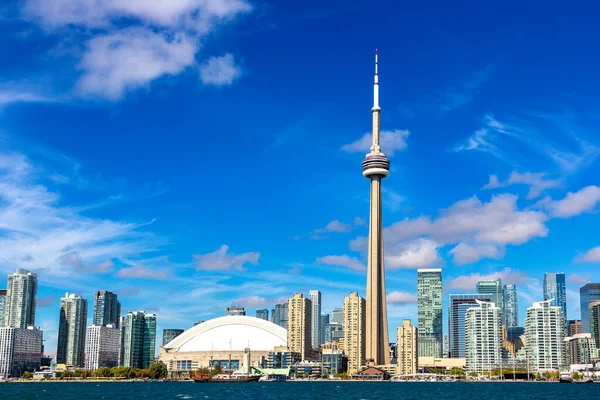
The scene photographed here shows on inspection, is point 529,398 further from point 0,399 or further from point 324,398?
point 0,399

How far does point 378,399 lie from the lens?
13525 centimetres

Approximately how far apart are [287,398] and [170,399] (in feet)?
68.7

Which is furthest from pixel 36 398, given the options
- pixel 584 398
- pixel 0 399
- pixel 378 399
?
pixel 584 398

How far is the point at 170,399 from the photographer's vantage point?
137 metres

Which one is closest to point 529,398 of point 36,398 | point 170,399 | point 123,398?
point 170,399

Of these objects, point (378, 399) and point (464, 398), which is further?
point (464, 398)

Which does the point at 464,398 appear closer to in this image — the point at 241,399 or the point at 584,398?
the point at 584,398

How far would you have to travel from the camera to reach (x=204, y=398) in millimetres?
140625

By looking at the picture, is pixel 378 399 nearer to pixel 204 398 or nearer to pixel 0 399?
pixel 204 398

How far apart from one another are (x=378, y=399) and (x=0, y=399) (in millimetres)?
68087

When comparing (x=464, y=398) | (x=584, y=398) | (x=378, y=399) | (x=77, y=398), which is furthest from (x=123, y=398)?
(x=584, y=398)

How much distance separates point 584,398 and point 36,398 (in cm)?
10105

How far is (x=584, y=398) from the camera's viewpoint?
145 m

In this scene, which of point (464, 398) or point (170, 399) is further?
point (464, 398)
